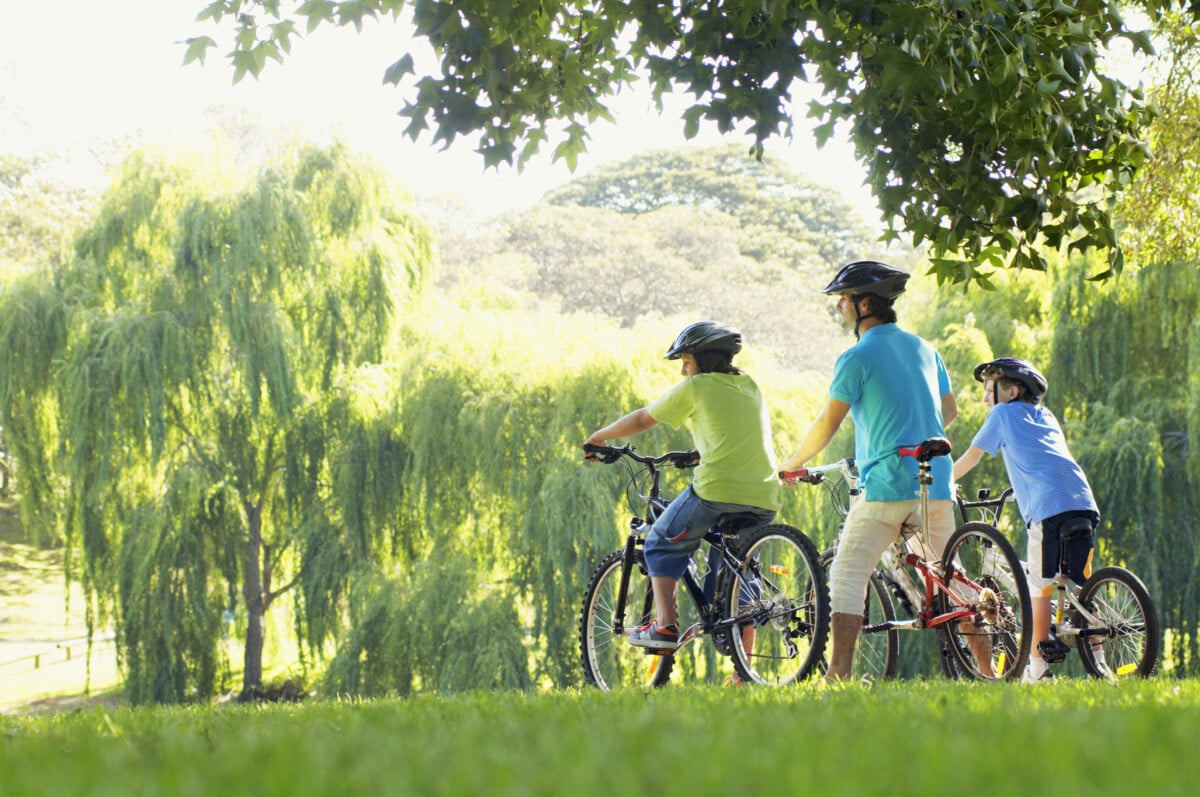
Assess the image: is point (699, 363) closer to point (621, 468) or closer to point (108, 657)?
point (621, 468)

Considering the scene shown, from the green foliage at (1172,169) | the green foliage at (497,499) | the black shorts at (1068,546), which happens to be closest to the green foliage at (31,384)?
the green foliage at (497,499)

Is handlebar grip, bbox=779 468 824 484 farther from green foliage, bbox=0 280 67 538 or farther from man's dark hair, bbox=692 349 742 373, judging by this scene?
green foliage, bbox=0 280 67 538

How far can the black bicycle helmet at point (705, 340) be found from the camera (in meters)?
→ 6.09

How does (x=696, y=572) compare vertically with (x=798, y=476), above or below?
below

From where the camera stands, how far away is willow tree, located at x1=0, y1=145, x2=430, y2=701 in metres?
15.9

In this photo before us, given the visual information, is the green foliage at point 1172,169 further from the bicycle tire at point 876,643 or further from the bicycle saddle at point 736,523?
the bicycle saddle at point 736,523

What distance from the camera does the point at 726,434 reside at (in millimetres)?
6008

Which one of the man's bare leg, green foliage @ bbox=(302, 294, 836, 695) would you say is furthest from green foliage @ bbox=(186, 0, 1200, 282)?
green foliage @ bbox=(302, 294, 836, 695)

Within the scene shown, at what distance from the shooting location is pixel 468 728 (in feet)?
10.6

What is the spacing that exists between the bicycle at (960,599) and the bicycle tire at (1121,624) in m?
0.66

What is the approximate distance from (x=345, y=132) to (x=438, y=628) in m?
7.31

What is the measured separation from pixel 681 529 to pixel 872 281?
140 cm

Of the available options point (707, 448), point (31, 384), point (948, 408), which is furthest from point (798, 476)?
point (31, 384)

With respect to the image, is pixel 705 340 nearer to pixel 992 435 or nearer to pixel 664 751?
pixel 992 435
